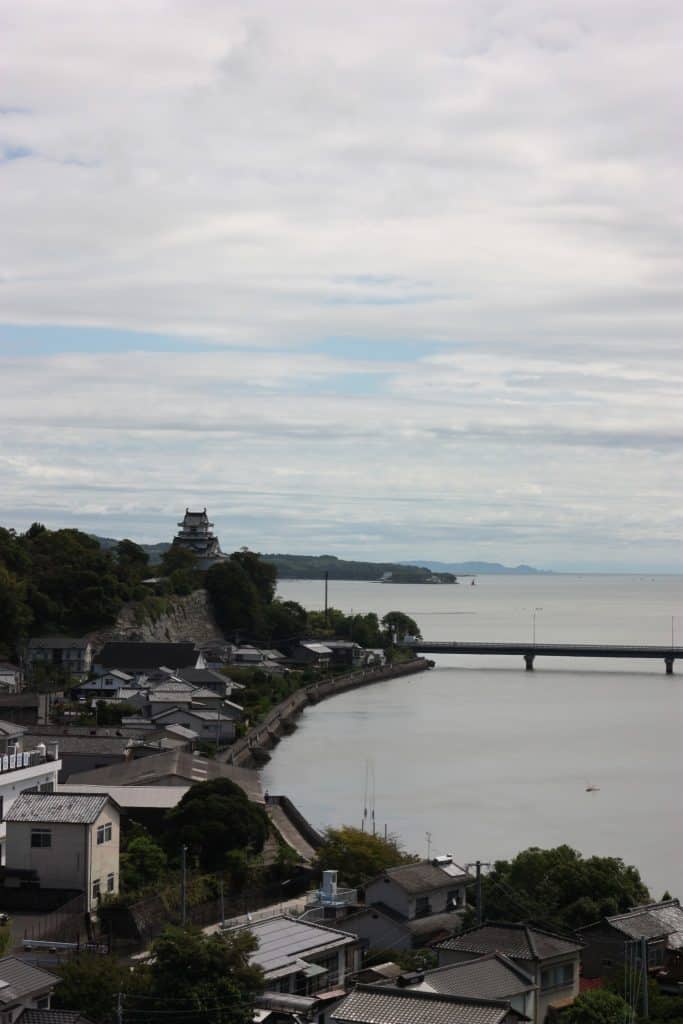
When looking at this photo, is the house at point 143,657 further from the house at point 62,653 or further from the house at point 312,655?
the house at point 312,655

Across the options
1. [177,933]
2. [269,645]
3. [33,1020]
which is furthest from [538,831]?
[269,645]

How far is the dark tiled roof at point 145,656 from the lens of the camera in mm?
40219

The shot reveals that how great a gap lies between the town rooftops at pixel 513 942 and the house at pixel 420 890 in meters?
2.64

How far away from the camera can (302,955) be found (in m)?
11.3

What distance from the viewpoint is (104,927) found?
14031mm

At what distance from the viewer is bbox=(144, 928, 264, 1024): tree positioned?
995 cm

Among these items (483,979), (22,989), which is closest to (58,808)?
(22,989)

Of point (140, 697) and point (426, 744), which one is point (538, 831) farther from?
point (140, 697)

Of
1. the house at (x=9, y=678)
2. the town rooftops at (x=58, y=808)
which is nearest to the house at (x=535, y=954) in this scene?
the town rooftops at (x=58, y=808)

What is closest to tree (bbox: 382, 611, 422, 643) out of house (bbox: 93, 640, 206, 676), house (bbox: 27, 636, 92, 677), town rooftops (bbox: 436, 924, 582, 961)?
house (bbox: 93, 640, 206, 676)

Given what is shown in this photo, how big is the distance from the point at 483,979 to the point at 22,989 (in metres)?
3.39

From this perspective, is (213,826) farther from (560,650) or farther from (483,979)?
(560,650)

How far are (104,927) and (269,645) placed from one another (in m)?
39.0

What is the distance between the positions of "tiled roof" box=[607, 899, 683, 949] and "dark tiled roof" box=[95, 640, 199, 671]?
2743cm
